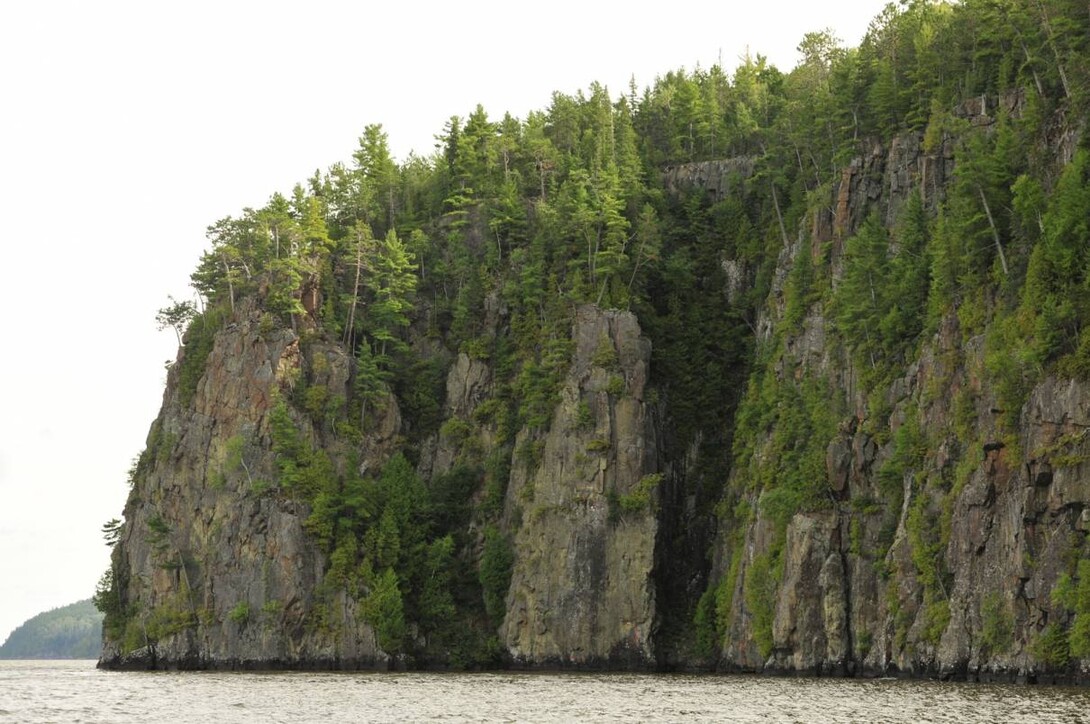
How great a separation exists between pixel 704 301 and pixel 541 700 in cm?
5585

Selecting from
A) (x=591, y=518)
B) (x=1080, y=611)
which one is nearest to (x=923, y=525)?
(x=1080, y=611)

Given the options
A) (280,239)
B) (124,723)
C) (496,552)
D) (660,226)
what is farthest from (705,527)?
(124,723)

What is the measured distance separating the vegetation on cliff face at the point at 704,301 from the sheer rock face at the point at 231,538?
1.20 m

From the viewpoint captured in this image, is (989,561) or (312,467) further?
(312,467)

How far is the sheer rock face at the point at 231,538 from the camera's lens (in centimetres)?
9462

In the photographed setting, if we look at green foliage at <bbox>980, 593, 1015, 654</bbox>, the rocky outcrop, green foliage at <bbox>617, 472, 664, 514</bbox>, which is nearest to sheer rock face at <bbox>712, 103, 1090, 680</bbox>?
green foliage at <bbox>980, 593, 1015, 654</bbox>

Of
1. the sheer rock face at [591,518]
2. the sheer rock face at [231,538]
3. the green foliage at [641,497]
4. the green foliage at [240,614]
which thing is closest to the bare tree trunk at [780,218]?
the sheer rock face at [591,518]

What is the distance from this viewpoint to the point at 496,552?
96438mm

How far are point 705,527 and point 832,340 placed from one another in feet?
57.6

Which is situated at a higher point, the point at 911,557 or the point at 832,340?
the point at 832,340

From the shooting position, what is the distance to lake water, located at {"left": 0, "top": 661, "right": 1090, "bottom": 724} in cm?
4547

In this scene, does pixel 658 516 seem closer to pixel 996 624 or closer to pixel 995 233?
pixel 995 233

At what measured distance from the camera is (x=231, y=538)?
323 feet

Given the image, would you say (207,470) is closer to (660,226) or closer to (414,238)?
(414,238)
